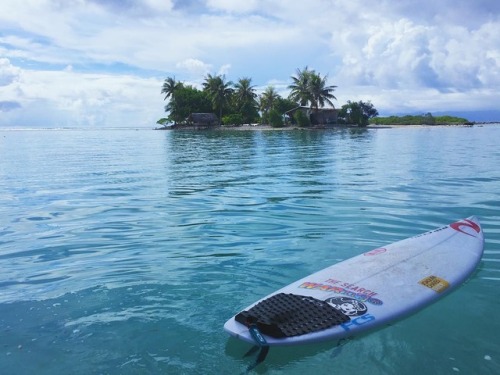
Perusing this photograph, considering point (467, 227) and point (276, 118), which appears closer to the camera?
point (467, 227)

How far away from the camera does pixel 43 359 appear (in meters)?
4.37

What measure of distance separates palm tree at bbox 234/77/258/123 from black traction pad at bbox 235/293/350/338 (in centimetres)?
7489

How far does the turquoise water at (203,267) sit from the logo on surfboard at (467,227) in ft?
1.24

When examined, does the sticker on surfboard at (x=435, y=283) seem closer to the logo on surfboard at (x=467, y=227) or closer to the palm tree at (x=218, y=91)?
the logo on surfboard at (x=467, y=227)

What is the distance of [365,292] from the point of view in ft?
17.3

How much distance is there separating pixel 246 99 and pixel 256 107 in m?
3.00

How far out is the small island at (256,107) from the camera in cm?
6831

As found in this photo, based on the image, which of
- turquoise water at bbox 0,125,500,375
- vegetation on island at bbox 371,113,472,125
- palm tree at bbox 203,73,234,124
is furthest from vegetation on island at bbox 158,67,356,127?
turquoise water at bbox 0,125,500,375

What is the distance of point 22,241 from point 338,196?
27.8 ft

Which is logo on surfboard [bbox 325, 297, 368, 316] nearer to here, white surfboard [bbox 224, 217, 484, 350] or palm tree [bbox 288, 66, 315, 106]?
white surfboard [bbox 224, 217, 484, 350]

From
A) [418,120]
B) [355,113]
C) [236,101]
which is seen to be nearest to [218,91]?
[236,101]

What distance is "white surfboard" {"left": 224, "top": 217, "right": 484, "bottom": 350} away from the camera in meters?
4.48

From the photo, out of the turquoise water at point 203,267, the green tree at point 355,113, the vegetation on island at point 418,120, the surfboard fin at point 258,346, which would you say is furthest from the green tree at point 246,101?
the surfboard fin at point 258,346

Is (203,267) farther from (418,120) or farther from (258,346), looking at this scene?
(418,120)
